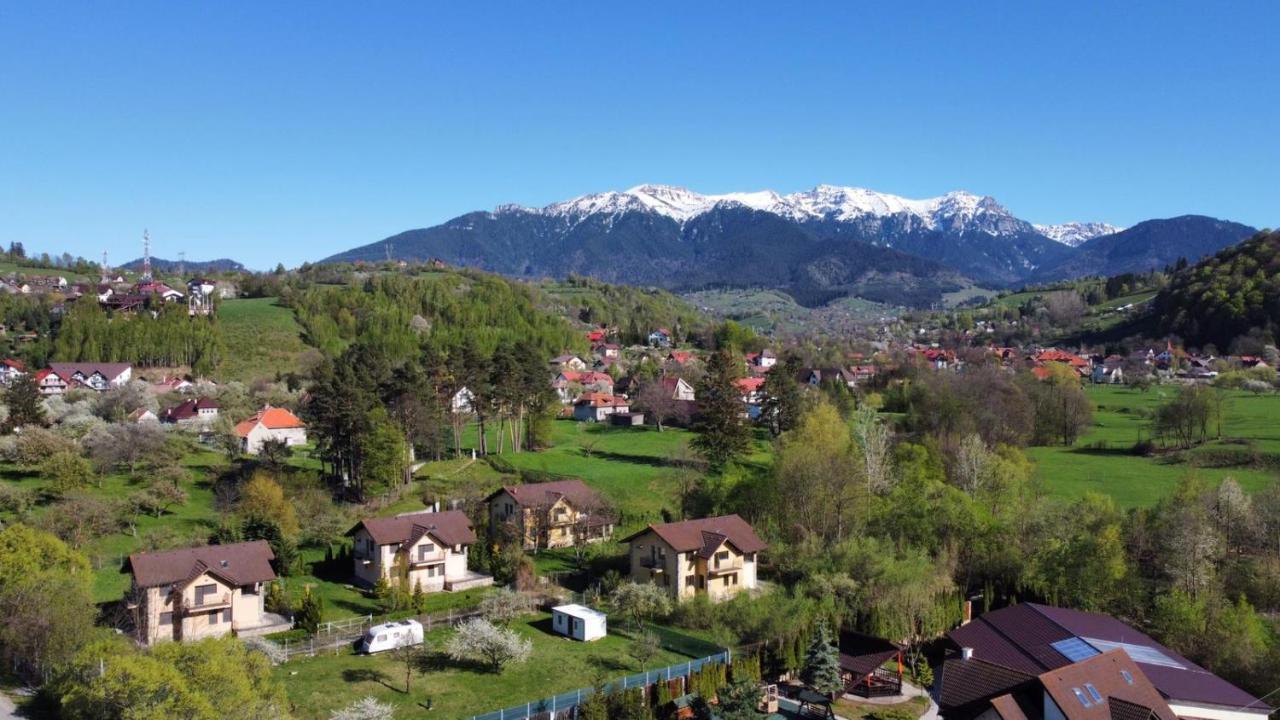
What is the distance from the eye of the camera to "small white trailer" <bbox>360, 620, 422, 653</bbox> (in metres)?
28.9

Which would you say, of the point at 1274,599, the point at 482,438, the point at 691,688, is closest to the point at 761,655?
the point at 691,688

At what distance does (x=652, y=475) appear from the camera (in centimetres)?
5384

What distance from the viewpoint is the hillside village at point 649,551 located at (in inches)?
1000

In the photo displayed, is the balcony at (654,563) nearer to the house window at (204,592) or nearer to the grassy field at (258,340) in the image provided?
the house window at (204,592)

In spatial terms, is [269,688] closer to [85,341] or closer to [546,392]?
[546,392]

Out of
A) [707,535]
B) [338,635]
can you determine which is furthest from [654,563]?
[338,635]

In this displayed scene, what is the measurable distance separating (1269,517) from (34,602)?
44237mm

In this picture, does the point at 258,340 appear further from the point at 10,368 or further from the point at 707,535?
the point at 707,535

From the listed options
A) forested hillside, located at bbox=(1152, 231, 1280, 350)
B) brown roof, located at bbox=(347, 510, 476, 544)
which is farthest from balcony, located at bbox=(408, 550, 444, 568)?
forested hillside, located at bbox=(1152, 231, 1280, 350)

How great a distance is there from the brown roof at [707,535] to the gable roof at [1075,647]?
10.2 m

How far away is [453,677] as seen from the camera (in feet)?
88.3

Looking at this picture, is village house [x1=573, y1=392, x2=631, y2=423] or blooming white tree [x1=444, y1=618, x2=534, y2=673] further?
village house [x1=573, y1=392, x2=631, y2=423]

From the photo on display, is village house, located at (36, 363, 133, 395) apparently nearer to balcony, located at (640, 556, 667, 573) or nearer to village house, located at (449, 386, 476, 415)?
village house, located at (449, 386, 476, 415)

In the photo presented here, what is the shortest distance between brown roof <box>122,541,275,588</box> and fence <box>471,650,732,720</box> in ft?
38.5
